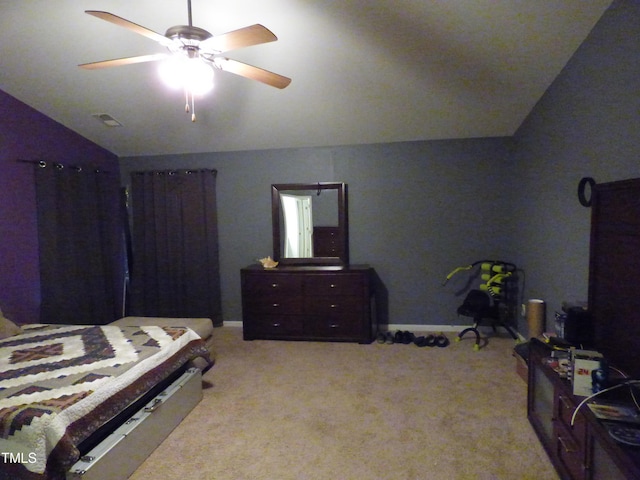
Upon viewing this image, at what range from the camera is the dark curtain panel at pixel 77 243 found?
11.7 feet

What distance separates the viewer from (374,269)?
416 cm

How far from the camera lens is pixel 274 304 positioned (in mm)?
3873

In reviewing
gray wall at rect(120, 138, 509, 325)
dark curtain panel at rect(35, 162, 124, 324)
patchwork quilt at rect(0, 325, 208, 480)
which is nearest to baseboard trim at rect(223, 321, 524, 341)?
gray wall at rect(120, 138, 509, 325)

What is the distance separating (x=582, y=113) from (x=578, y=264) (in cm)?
99

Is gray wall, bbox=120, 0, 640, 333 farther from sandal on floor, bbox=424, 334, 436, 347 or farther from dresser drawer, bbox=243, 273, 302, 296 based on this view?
dresser drawer, bbox=243, 273, 302, 296

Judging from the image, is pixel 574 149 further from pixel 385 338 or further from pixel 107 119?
pixel 107 119

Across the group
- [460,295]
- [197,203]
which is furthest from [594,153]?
[197,203]

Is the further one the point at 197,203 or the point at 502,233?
the point at 197,203

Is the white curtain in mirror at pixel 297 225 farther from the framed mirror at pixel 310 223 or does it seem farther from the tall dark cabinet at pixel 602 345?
the tall dark cabinet at pixel 602 345

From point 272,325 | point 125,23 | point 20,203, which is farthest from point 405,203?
point 20,203

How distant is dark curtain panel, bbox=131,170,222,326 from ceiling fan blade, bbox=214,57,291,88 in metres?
2.44

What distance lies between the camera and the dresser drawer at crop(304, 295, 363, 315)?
3.72 meters

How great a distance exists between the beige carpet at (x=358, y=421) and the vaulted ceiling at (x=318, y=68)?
2.29 meters

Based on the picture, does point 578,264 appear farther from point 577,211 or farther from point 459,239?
point 459,239
